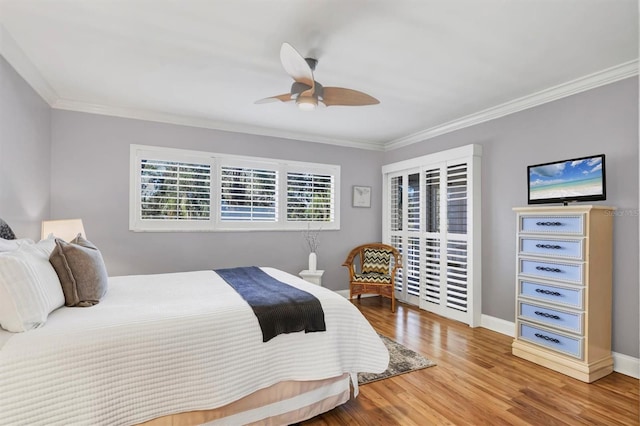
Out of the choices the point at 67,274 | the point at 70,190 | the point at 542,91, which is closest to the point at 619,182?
the point at 542,91

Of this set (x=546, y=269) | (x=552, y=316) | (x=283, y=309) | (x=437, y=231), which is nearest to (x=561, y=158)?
(x=546, y=269)

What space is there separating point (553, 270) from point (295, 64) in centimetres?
279

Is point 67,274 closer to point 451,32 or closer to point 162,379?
point 162,379

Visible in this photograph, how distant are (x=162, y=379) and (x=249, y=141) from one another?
3490 mm

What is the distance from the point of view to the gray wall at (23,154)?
2510 millimetres

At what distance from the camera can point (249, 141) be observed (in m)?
4.57

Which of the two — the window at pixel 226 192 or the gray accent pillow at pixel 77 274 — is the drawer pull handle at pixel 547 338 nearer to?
the window at pixel 226 192

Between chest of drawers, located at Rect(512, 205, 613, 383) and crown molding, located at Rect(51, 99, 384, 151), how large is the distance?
119 inches

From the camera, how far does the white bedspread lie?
1.39 meters

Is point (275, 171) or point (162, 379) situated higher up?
point (275, 171)

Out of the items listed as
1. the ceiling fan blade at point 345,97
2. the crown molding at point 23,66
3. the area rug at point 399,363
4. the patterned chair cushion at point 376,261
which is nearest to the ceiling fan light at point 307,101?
the ceiling fan blade at point 345,97

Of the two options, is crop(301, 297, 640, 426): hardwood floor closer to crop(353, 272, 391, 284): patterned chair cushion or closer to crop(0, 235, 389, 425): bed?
crop(0, 235, 389, 425): bed

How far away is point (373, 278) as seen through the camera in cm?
462

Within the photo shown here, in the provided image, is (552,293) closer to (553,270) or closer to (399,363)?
(553,270)
